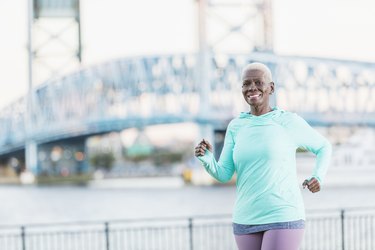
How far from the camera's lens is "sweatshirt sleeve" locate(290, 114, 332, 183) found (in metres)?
3.09

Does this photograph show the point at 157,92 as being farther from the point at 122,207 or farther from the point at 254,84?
the point at 254,84

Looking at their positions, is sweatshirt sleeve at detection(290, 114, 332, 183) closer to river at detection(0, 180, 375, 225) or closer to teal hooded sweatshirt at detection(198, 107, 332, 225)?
teal hooded sweatshirt at detection(198, 107, 332, 225)

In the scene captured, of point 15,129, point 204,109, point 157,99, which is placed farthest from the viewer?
point 15,129

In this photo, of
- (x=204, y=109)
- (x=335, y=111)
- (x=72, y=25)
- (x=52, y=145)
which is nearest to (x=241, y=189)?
(x=204, y=109)

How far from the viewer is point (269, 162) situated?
117 inches

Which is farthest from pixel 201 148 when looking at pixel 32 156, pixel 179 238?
pixel 32 156

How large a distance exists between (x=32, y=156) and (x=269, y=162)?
182 feet

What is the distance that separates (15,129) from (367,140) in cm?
2533

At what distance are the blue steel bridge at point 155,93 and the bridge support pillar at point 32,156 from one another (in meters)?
0.47

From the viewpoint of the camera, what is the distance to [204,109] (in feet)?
178

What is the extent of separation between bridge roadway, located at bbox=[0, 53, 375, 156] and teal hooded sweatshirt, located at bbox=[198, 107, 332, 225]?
2049 inches

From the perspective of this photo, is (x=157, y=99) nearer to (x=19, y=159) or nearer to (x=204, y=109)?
(x=204, y=109)

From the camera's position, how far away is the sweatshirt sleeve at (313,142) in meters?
3.09

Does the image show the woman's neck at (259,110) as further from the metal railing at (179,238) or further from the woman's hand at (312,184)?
the metal railing at (179,238)
